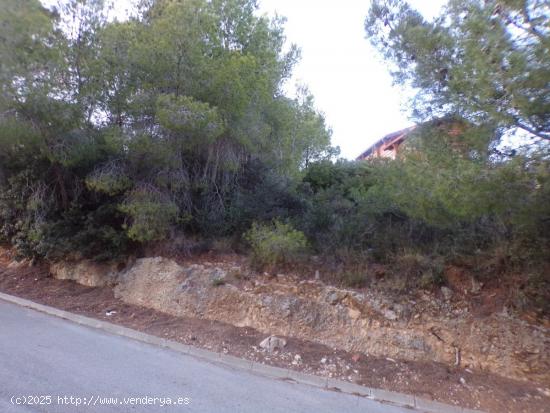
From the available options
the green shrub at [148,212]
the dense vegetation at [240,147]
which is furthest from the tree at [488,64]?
the green shrub at [148,212]

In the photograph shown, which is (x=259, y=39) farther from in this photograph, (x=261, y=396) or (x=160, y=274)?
(x=261, y=396)

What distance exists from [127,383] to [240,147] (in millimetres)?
6589

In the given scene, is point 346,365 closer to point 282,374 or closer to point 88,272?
point 282,374

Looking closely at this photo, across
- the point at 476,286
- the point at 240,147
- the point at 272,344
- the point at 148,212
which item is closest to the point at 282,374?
the point at 272,344

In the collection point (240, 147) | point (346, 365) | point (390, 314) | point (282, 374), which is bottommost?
point (282, 374)

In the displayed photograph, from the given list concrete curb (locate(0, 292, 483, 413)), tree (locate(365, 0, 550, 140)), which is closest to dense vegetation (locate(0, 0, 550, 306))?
tree (locate(365, 0, 550, 140))

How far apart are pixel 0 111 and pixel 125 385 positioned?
6.36 m

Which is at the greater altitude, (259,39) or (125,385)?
(259,39)

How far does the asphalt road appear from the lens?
480 centimetres

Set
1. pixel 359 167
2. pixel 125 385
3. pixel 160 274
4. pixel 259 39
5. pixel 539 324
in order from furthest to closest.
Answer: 1. pixel 359 167
2. pixel 259 39
3. pixel 160 274
4. pixel 539 324
5. pixel 125 385

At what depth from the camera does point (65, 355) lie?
20.5 ft

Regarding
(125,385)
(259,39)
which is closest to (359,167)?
(259,39)

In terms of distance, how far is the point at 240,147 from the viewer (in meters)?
10.9

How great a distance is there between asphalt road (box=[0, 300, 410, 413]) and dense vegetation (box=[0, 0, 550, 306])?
111 inches
